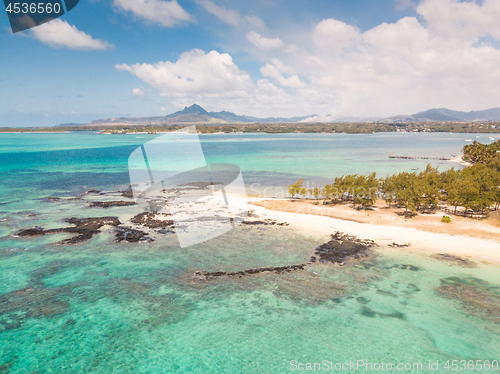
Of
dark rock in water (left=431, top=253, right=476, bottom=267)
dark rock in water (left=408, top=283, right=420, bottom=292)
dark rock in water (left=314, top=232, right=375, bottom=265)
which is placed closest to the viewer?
dark rock in water (left=408, top=283, right=420, bottom=292)

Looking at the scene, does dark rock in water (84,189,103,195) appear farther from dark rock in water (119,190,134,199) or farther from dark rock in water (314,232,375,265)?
dark rock in water (314,232,375,265)

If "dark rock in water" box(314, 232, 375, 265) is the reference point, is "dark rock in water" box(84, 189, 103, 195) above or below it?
above

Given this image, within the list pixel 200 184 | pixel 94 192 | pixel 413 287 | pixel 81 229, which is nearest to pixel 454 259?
pixel 413 287

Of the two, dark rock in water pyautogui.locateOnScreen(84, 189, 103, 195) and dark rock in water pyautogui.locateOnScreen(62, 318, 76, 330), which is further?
dark rock in water pyautogui.locateOnScreen(84, 189, 103, 195)

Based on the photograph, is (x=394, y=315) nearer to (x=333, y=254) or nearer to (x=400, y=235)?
(x=333, y=254)

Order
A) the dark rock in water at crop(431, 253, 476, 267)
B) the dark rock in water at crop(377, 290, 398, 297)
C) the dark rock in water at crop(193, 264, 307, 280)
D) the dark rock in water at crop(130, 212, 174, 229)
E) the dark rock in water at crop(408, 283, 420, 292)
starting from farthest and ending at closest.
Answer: the dark rock in water at crop(130, 212, 174, 229), the dark rock in water at crop(431, 253, 476, 267), the dark rock in water at crop(193, 264, 307, 280), the dark rock in water at crop(408, 283, 420, 292), the dark rock in water at crop(377, 290, 398, 297)

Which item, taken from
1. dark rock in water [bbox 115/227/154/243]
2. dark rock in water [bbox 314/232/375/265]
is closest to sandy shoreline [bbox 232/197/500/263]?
dark rock in water [bbox 314/232/375/265]
